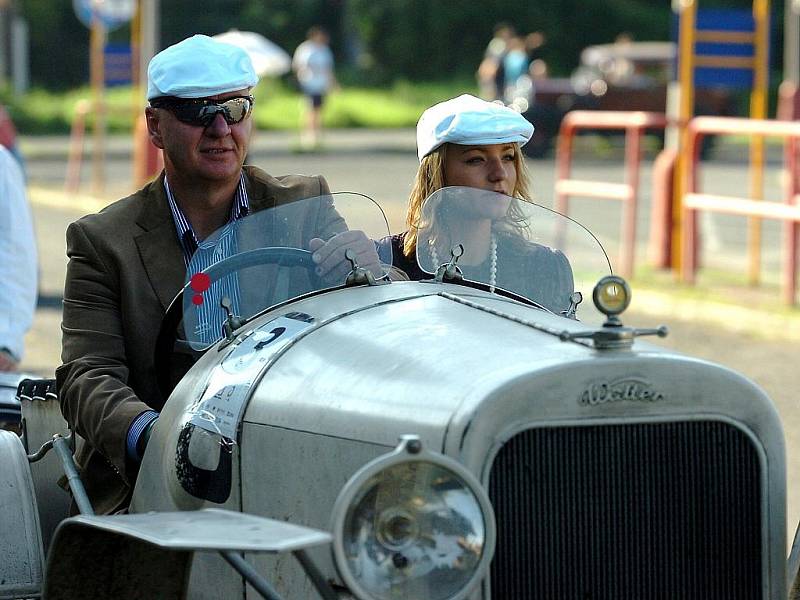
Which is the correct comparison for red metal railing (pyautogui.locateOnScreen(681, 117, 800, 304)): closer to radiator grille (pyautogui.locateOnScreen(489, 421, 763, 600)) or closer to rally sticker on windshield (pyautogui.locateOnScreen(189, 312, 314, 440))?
rally sticker on windshield (pyautogui.locateOnScreen(189, 312, 314, 440))

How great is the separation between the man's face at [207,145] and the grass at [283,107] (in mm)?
27616

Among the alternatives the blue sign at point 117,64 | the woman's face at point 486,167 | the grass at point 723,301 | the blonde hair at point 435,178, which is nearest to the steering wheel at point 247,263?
the blonde hair at point 435,178

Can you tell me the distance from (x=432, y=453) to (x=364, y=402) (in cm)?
35

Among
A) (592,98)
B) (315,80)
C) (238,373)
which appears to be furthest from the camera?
(315,80)

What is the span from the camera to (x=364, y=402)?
292 cm

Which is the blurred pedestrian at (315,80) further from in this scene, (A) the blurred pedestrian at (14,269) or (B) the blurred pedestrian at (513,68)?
(A) the blurred pedestrian at (14,269)

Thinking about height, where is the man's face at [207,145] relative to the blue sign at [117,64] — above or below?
below

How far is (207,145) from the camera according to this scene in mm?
3984

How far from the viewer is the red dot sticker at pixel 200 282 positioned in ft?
11.5

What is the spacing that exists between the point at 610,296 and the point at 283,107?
40073 millimetres

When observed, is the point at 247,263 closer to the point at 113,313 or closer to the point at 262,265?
the point at 262,265

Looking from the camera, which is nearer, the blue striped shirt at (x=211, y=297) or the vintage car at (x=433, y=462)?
the vintage car at (x=433, y=462)

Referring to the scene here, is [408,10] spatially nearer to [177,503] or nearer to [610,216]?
[610,216]

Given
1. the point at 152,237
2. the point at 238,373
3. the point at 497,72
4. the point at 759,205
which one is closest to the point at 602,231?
the point at 759,205
